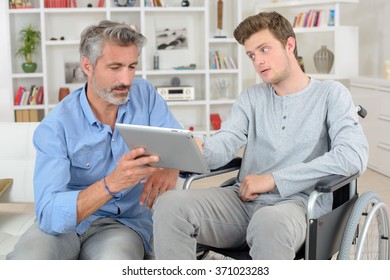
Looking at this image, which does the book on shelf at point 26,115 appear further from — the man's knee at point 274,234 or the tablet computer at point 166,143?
the man's knee at point 274,234

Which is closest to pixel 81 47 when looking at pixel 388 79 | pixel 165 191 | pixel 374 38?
pixel 165 191

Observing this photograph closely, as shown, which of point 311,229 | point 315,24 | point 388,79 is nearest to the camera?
point 311,229

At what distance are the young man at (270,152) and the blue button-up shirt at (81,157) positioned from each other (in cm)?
20

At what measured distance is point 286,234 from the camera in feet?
6.87

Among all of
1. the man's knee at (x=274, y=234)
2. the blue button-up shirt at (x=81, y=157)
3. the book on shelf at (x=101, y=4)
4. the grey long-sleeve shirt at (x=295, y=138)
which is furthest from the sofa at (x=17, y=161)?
the book on shelf at (x=101, y=4)

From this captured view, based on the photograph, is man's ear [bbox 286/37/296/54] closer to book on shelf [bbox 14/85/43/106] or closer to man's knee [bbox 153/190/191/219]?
man's knee [bbox 153/190/191/219]

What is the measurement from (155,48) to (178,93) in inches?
21.3

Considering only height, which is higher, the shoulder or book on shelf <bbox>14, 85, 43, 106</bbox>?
the shoulder

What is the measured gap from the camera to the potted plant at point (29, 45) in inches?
256

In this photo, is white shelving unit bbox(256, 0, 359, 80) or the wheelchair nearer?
the wheelchair

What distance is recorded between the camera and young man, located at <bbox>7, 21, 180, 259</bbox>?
2146 millimetres

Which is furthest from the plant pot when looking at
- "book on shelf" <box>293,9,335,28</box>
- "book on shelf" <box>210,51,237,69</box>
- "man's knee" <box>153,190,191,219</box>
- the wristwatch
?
"man's knee" <box>153,190,191,219</box>
